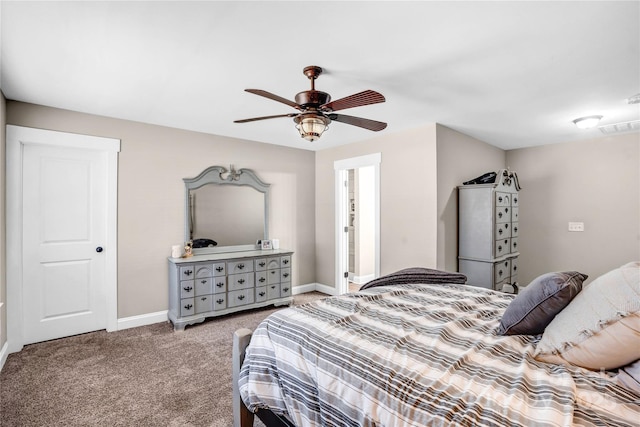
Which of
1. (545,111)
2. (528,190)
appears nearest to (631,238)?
(528,190)

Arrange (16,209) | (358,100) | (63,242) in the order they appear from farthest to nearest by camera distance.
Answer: (63,242)
(16,209)
(358,100)

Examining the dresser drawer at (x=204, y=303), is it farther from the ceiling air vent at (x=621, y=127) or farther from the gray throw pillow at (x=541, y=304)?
the ceiling air vent at (x=621, y=127)

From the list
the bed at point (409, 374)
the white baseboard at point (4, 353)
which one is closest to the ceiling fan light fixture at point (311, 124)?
the bed at point (409, 374)

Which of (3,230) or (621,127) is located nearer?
(3,230)

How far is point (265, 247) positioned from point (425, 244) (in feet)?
7.24

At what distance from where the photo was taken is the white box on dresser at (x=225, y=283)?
3609 millimetres

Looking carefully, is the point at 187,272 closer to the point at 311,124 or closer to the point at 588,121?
the point at 311,124

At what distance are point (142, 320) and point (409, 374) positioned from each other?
3.52 meters

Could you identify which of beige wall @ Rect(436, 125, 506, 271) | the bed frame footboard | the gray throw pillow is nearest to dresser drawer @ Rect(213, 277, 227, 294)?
the bed frame footboard

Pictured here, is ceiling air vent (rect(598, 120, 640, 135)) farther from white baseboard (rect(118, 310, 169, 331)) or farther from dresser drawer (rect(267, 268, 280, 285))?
white baseboard (rect(118, 310, 169, 331))

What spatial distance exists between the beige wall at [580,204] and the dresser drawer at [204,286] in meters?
4.77

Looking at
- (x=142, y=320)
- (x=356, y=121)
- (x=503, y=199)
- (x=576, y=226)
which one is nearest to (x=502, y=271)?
(x=503, y=199)

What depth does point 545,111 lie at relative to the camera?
3297 mm

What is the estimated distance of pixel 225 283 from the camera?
388 centimetres
